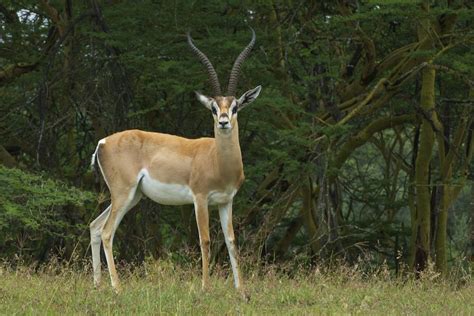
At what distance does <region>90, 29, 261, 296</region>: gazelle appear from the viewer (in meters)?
8.52

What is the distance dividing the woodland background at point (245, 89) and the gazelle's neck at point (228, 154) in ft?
7.17

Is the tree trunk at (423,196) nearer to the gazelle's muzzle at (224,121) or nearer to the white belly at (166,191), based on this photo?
the white belly at (166,191)

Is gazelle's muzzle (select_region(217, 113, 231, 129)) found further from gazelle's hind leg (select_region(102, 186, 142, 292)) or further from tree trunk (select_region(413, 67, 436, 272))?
tree trunk (select_region(413, 67, 436, 272))

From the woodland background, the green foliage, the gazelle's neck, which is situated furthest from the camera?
the woodland background

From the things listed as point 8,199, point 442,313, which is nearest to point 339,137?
point 8,199

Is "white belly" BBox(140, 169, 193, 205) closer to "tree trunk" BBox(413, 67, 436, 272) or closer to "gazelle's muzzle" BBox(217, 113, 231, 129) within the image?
"gazelle's muzzle" BBox(217, 113, 231, 129)

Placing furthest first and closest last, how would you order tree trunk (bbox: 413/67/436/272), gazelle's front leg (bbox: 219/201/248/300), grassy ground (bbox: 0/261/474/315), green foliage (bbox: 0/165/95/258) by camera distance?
tree trunk (bbox: 413/67/436/272) < green foliage (bbox: 0/165/95/258) < gazelle's front leg (bbox: 219/201/248/300) < grassy ground (bbox: 0/261/474/315)

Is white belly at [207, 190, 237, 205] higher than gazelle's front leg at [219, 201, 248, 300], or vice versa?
white belly at [207, 190, 237, 205]

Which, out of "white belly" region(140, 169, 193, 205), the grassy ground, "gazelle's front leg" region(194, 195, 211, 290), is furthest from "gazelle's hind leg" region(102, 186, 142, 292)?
"gazelle's front leg" region(194, 195, 211, 290)

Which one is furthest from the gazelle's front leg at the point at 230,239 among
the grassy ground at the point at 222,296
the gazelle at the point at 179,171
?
the grassy ground at the point at 222,296

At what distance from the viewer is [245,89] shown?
40.7ft

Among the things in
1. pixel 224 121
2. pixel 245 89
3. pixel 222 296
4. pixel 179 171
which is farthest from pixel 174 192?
pixel 245 89

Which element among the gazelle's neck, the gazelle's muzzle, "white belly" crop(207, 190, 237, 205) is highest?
the gazelle's muzzle

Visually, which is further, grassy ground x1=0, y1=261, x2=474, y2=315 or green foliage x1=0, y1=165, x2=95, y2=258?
green foliage x1=0, y1=165, x2=95, y2=258
